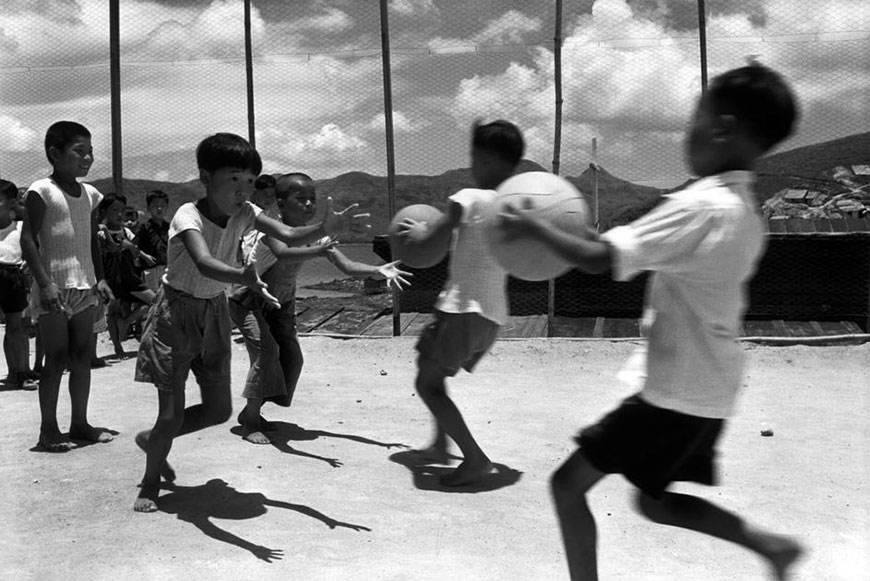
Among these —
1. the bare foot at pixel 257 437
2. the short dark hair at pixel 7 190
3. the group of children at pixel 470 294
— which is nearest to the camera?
the group of children at pixel 470 294

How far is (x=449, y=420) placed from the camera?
15.7 ft

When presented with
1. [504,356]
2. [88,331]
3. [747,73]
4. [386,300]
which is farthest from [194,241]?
[386,300]

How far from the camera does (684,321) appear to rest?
2734 millimetres

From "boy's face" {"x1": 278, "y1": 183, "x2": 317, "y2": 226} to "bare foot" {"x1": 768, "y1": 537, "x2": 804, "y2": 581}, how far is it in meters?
3.31

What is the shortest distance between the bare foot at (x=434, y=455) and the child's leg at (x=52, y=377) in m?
2.08

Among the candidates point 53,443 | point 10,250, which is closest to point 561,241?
point 53,443

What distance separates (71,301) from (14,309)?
2.64 meters

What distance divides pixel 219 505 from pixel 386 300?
7.11 m

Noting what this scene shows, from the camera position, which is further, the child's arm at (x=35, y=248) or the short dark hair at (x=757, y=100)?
the child's arm at (x=35, y=248)

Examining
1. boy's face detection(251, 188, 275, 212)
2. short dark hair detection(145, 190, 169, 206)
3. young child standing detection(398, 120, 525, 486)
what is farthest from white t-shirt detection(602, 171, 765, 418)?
short dark hair detection(145, 190, 169, 206)

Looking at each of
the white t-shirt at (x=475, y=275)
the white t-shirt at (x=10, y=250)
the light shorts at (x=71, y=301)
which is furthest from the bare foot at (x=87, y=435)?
the white t-shirt at (x=10, y=250)

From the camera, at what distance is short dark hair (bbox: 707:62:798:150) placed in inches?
103

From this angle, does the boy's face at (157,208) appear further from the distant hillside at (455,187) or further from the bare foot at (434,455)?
the bare foot at (434,455)

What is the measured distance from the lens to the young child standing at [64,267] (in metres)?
5.25
